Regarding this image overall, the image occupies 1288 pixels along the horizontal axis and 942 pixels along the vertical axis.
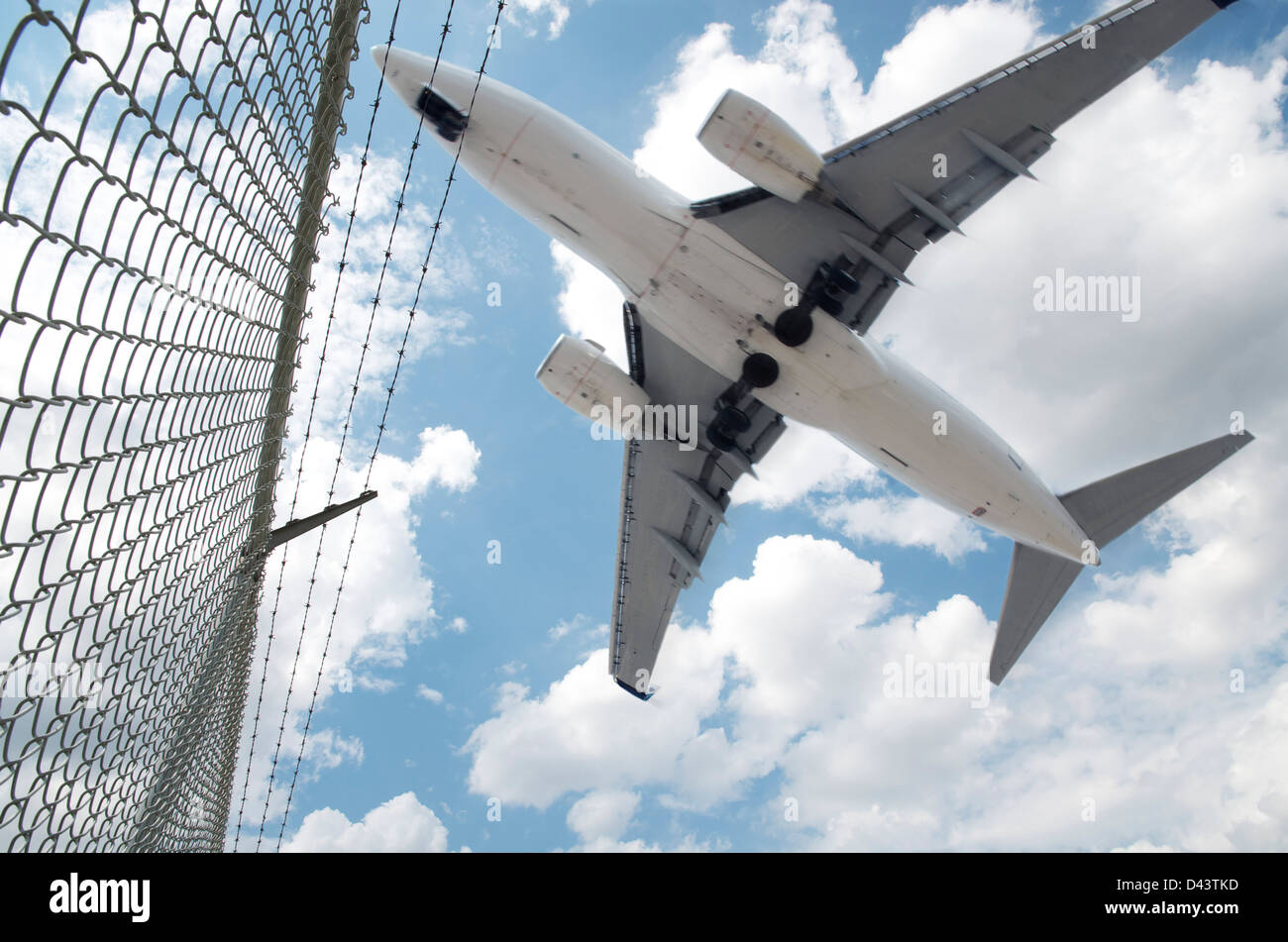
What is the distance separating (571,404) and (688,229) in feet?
19.7

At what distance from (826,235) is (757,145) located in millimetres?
3639

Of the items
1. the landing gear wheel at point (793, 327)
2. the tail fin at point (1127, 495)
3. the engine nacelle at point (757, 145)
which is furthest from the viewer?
the tail fin at point (1127, 495)

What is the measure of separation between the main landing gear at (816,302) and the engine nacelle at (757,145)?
2665 millimetres

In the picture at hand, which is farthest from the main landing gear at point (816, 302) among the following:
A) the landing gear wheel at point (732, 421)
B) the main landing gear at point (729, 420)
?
the landing gear wheel at point (732, 421)

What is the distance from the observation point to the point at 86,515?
6.15m

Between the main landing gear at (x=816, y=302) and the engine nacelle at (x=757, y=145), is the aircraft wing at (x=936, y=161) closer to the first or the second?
the main landing gear at (x=816, y=302)

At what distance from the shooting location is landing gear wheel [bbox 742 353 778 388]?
1881 centimetres

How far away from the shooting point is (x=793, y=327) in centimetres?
1848

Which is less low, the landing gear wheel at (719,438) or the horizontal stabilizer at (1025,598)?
the landing gear wheel at (719,438)

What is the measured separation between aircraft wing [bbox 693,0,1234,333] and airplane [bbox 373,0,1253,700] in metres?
0.04

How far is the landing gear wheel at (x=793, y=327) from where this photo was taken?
18.5 meters
